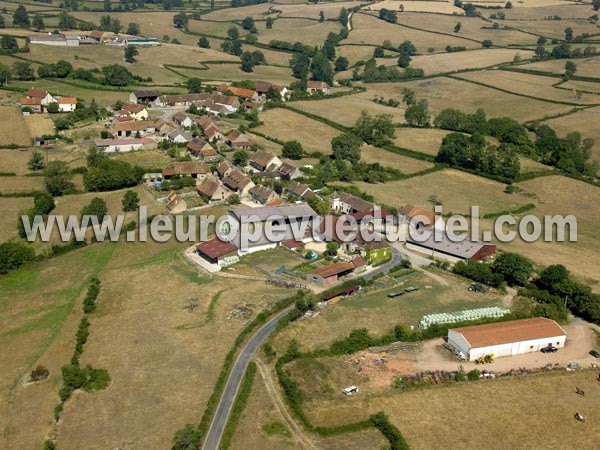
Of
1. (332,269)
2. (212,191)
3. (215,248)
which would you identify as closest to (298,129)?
(212,191)

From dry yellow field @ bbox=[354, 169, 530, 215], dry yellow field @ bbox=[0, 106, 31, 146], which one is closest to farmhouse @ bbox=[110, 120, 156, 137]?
dry yellow field @ bbox=[0, 106, 31, 146]

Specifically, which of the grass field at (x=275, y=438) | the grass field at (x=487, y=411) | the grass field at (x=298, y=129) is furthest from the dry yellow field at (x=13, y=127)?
the grass field at (x=487, y=411)

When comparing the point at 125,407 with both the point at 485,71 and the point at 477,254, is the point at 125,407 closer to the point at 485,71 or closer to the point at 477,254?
the point at 477,254

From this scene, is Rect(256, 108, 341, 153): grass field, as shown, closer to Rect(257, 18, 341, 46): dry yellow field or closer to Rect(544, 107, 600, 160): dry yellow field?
Rect(544, 107, 600, 160): dry yellow field

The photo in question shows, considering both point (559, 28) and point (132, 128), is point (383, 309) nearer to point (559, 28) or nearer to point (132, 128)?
point (132, 128)

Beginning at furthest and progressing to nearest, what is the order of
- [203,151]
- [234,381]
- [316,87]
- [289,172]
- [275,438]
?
1. [316,87]
2. [203,151]
3. [289,172]
4. [234,381]
5. [275,438]

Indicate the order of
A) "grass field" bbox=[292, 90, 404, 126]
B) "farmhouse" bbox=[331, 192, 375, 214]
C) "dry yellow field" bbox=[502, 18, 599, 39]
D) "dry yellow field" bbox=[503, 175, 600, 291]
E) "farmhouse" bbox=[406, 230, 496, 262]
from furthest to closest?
"dry yellow field" bbox=[502, 18, 599, 39] < "grass field" bbox=[292, 90, 404, 126] < "farmhouse" bbox=[331, 192, 375, 214] < "farmhouse" bbox=[406, 230, 496, 262] < "dry yellow field" bbox=[503, 175, 600, 291]

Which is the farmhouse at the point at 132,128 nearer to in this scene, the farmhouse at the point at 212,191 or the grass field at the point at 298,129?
the grass field at the point at 298,129
